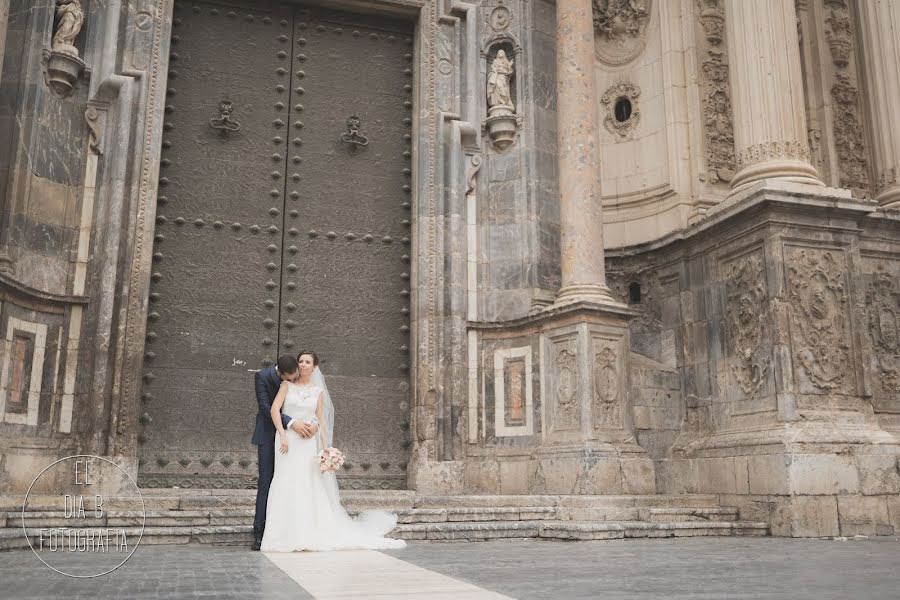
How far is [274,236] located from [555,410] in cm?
398

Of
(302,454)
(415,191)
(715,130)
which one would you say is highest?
(715,130)

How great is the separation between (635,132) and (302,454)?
7172 mm

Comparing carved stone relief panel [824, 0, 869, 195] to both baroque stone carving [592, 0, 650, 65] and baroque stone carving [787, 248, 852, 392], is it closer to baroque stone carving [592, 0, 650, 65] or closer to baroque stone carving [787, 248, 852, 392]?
baroque stone carving [592, 0, 650, 65]

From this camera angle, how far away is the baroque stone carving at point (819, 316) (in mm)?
9125

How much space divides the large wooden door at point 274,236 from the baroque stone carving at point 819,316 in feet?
15.0

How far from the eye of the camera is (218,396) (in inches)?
416

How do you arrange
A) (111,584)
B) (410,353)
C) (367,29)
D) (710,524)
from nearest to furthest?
(111,584), (710,524), (410,353), (367,29)

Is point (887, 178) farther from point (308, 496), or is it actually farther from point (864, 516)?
point (308, 496)

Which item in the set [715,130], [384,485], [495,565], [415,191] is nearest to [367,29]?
[415,191]

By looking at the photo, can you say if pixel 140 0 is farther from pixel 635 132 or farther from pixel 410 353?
pixel 635 132

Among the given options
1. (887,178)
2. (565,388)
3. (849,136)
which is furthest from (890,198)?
(565,388)

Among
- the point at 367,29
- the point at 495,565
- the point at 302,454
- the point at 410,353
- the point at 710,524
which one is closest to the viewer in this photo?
the point at 495,565

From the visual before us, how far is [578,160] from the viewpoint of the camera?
10.7 metres

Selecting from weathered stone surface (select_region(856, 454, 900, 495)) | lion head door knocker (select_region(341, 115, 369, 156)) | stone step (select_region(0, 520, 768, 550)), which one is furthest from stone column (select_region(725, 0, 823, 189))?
lion head door knocker (select_region(341, 115, 369, 156))
